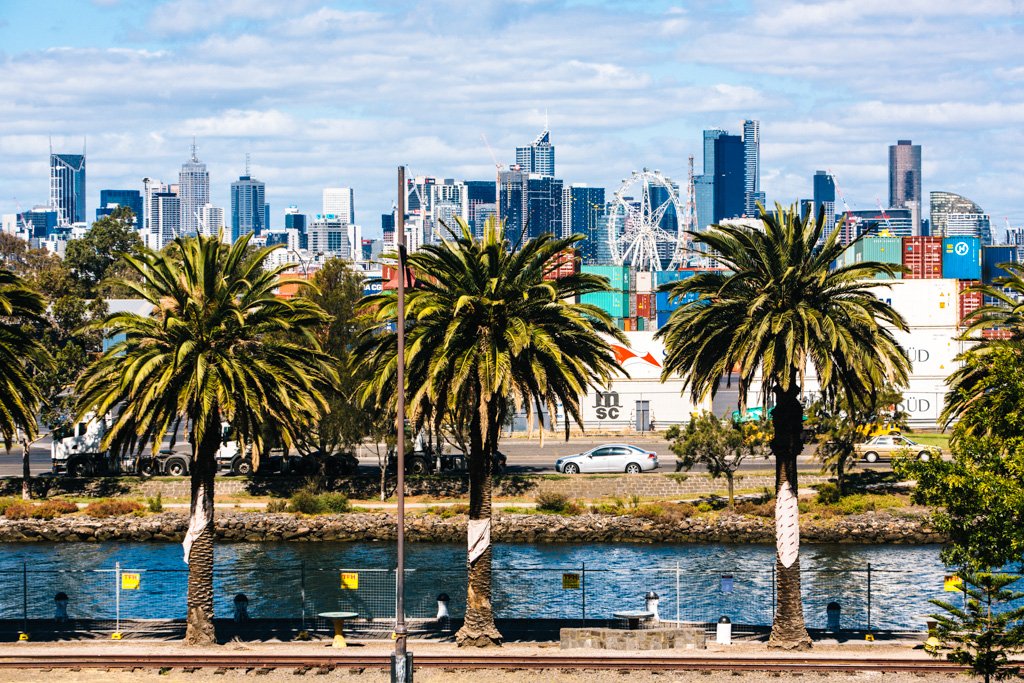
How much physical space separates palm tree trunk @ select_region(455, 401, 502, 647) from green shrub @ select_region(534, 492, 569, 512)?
3383 centimetres

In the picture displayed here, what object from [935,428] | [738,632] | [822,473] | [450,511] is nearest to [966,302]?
[935,428]

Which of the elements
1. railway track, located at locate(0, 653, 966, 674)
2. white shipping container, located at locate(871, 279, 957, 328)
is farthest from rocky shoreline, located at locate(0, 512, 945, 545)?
white shipping container, located at locate(871, 279, 957, 328)

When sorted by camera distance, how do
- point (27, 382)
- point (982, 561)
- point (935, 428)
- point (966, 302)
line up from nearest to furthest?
point (982, 561) < point (27, 382) < point (935, 428) < point (966, 302)

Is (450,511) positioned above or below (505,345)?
below

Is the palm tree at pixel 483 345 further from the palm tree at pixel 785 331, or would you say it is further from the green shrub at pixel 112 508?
the green shrub at pixel 112 508

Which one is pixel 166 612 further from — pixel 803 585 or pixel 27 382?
pixel 803 585

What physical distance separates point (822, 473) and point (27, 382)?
46970 mm

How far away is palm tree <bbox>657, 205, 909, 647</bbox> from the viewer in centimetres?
3606

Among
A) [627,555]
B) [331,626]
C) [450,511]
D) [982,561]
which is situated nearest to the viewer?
[982,561]

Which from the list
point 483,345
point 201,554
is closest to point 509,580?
point 201,554

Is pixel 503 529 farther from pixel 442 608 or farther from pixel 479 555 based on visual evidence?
pixel 479 555

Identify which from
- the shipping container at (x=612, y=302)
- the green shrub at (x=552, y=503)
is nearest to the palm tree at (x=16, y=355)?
the green shrub at (x=552, y=503)

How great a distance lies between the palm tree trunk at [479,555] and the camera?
1436 inches

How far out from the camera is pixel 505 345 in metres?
36.0
